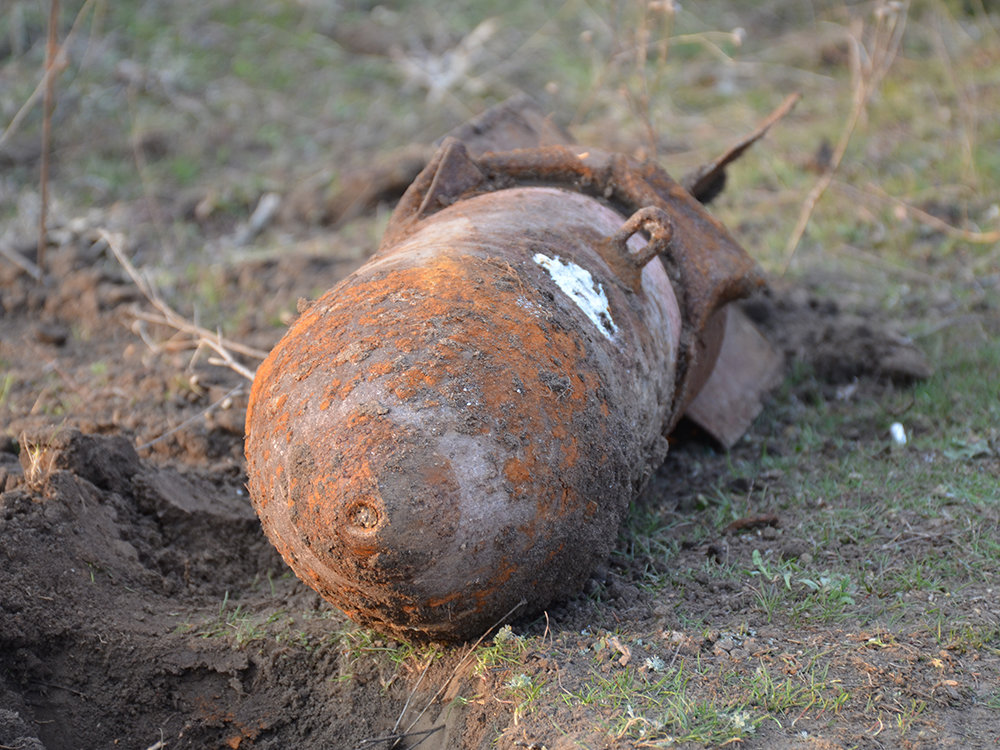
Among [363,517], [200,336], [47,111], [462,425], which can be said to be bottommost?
[200,336]

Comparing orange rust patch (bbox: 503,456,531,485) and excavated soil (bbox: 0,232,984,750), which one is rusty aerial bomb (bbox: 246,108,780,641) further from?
excavated soil (bbox: 0,232,984,750)

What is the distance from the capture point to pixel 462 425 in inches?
78.7

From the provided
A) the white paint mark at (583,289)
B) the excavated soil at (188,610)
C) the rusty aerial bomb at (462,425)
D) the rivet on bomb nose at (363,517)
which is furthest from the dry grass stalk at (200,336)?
the rivet on bomb nose at (363,517)

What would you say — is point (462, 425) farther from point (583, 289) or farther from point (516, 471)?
point (583, 289)

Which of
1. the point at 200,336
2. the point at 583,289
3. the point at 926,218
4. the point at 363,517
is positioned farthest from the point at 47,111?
the point at 926,218

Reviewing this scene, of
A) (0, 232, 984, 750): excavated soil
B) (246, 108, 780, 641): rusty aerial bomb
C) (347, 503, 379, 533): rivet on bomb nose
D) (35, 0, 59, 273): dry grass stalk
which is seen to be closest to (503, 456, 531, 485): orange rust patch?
(246, 108, 780, 641): rusty aerial bomb

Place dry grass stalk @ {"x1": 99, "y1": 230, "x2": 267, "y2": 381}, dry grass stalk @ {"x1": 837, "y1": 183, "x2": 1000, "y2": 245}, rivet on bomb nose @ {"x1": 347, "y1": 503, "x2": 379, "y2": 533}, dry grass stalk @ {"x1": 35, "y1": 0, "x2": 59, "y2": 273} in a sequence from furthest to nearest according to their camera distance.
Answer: dry grass stalk @ {"x1": 837, "y1": 183, "x2": 1000, "y2": 245} → dry grass stalk @ {"x1": 35, "y1": 0, "x2": 59, "y2": 273} → dry grass stalk @ {"x1": 99, "y1": 230, "x2": 267, "y2": 381} → rivet on bomb nose @ {"x1": 347, "y1": 503, "x2": 379, "y2": 533}

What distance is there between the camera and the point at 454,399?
2.02 m

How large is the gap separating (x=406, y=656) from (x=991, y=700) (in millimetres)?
1307

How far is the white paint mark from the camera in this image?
7.82 ft

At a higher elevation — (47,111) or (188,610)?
(47,111)

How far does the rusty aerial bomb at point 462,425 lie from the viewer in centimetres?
197

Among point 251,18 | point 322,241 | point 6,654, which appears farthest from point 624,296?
point 251,18

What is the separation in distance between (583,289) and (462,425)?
608mm
